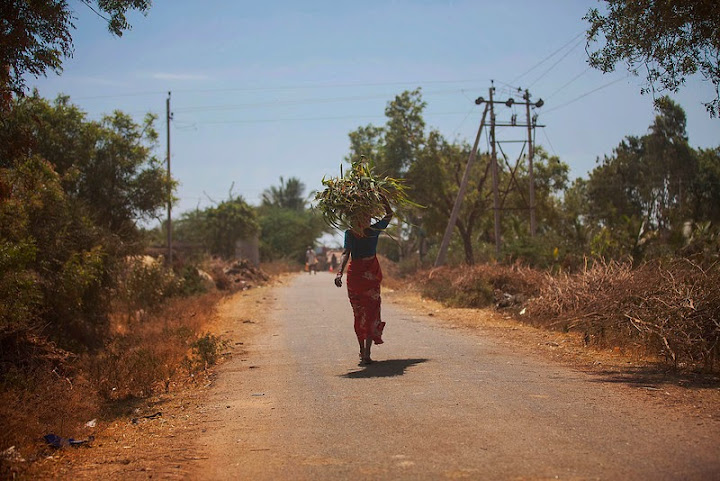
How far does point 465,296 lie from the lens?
65.0 feet

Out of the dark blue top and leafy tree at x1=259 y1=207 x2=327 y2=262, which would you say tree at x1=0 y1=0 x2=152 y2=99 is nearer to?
the dark blue top

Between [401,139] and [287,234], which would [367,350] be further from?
[287,234]

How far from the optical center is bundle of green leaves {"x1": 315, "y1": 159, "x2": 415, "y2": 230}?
951 centimetres

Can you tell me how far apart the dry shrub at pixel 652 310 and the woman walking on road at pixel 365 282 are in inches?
138

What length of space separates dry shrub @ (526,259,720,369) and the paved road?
1.41m

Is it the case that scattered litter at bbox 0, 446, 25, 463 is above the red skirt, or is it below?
below

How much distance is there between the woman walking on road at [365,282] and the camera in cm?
967

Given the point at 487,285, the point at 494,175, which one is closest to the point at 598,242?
the point at 487,285

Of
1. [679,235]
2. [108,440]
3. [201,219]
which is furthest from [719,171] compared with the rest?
[201,219]

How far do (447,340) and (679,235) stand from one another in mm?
10461

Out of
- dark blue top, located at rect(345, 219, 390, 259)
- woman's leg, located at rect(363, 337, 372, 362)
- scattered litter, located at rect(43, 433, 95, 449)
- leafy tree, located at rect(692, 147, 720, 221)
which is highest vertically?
leafy tree, located at rect(692, 147, 720, 221)

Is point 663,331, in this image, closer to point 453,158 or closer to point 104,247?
point 104,247

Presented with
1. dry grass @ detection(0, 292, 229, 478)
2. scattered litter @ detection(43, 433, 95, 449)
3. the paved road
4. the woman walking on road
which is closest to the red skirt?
the woman walking on road

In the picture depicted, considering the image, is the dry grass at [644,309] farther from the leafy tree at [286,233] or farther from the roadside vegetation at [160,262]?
the leafy tree at [286,233]
